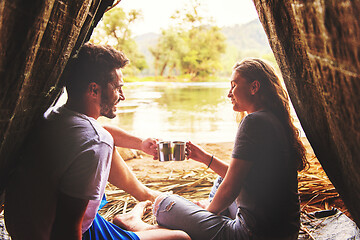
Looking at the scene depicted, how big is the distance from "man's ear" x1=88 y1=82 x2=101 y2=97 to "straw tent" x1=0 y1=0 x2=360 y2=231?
0.15 m

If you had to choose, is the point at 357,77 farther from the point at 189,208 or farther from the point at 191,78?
the point at 191,78

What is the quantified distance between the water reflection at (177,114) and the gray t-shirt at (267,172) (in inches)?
122

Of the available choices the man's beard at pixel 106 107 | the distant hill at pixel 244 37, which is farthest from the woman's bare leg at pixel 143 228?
the distant hill at pixel 244 37

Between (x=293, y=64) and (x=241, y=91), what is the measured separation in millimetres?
463

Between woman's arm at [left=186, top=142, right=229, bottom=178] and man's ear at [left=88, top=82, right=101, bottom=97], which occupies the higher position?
man's ear at [left=88, top=82, right=101, bottom=97]

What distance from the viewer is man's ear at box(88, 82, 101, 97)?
4.48 ft

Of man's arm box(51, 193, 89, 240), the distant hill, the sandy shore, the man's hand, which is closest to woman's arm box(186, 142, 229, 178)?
the man's hand

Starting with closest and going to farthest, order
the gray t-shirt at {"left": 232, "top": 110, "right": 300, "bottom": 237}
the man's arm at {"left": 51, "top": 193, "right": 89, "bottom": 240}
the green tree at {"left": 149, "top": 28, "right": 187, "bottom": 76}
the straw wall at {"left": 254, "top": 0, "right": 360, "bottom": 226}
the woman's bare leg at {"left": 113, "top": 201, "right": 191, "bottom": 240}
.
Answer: the straw wall at {"left": 254, "top": 0, "right": 360, "bottom": 226}
the man's arm at {"left": 51, "top": 193, "right": 89, "bottom": 240}
the gray t-shirt at {"left": 232, "top": 110, "right": 300, "bottom": 237}
the woman's bare leg at {"left": 113, "top": 201, "right": 191, "bottom": 240}
the green tree at {"left": 149, "top": 28, "right": 187, "bottom": 76}

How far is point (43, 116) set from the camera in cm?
135

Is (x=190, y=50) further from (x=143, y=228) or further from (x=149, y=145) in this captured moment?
(x=143, y=228)

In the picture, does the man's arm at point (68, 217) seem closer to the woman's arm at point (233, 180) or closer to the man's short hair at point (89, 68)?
the man's short hair at point (89, 68)

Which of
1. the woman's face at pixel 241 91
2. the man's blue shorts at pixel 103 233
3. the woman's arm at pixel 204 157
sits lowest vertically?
the man's blue shorts at pixel 103 233

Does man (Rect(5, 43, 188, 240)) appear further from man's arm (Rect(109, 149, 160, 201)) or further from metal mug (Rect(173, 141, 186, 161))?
man's arm (Rect(109, 149, 160, 201))

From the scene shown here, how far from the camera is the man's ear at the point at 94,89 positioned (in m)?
1.36
